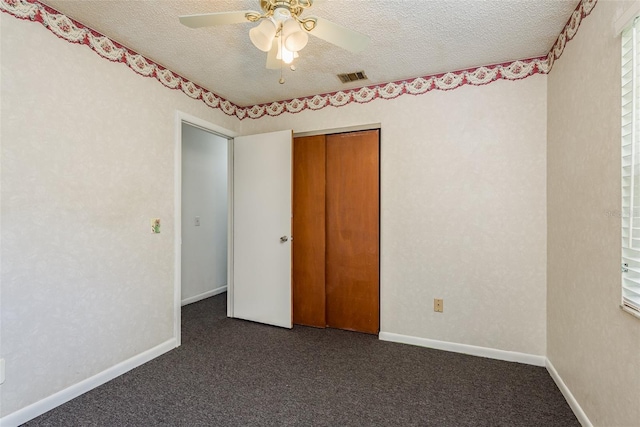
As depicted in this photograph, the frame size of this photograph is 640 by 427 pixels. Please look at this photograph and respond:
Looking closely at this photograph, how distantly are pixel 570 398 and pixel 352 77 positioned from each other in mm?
2751

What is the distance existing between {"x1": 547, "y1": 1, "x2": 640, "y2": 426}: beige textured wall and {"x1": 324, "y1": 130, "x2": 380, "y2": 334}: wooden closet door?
4.44ft

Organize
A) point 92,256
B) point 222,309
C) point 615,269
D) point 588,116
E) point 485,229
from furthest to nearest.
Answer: point 222,309 → point 485,229 → point 92,256 → point 588,116 → point 615,269

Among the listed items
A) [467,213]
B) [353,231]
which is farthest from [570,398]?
[353,231]

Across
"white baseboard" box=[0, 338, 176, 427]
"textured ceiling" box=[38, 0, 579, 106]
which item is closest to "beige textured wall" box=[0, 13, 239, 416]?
"white baseboard" box=[0, 338, 176, 427]

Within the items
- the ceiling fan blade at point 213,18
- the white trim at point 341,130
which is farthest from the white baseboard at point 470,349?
the ceiling fan blade at point 213,18

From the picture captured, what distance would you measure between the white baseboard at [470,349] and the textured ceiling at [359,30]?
7.58ft

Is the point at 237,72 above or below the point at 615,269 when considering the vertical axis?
above

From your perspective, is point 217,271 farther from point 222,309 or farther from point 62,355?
point 62,355

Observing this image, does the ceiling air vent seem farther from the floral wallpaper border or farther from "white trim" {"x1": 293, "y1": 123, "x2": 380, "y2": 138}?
"white trim" {"x1": 293, "y1": 123, "x2": 380, "y2": 138}

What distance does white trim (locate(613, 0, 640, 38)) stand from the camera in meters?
1.23

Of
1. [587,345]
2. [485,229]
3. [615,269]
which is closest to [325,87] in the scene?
[485,229]

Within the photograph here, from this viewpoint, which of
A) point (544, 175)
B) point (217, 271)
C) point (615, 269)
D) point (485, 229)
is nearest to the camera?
point (615, 269)

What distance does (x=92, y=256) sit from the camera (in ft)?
6.79

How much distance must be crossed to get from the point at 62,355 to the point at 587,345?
9.97 feet
